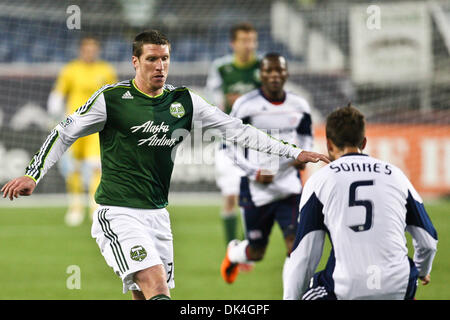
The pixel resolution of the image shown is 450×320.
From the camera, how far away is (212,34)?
760 inches

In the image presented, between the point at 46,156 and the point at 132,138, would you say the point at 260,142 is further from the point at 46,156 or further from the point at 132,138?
the point at 46,156

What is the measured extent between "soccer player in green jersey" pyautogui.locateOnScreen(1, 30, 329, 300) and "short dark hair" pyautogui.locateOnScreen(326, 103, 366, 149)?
0.54m

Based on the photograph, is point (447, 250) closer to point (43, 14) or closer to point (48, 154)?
point (48, 154)

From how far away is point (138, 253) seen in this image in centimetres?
465

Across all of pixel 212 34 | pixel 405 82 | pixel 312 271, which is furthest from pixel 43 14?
pixel 312 271

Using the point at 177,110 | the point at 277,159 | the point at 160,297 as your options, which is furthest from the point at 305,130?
the point at 160,297

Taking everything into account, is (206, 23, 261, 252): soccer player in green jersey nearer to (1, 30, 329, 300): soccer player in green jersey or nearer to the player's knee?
the player's knee

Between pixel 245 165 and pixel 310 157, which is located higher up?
pixel 310 157

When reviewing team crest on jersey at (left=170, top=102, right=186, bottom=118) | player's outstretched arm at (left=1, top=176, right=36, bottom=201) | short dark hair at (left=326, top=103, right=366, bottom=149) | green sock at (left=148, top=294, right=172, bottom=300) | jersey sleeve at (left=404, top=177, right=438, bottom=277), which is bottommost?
green sock at (left=148, top=294, right=172, bottom=300)

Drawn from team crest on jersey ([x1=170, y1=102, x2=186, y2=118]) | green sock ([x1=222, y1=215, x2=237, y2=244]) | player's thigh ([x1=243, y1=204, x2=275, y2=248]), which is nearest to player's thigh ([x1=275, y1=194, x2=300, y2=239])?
player's thigh ([x1=243, y1=204, x2=275, y2=248])

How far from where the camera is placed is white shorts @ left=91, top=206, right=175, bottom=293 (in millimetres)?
4660

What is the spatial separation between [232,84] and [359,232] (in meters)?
6.11

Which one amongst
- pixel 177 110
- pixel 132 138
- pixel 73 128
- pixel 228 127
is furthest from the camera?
pixel 228 127

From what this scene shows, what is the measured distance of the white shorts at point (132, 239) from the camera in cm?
→ 466
